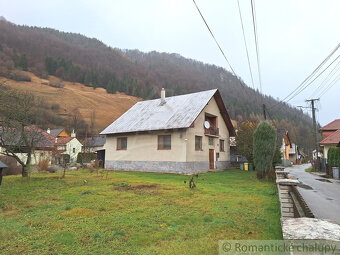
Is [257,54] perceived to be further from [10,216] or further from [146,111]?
[146,111]

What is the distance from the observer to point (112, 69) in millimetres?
110562

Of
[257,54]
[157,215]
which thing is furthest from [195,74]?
[157,215]

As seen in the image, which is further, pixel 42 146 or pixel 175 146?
pixel 42 146

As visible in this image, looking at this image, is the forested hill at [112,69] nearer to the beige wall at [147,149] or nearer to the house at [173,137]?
the house at [173,137]

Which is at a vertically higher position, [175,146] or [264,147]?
[175,146]

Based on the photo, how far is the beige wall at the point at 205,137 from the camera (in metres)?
20.0

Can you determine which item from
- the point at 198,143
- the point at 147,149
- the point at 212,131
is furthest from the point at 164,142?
the point at 212,131

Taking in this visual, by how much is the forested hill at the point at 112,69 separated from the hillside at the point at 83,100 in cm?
Answer: 589

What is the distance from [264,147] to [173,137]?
8190 mm

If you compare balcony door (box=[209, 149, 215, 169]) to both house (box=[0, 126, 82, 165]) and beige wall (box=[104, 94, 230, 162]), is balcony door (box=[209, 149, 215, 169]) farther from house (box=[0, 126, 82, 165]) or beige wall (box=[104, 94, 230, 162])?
house (box=[0, 126, 82, 165])

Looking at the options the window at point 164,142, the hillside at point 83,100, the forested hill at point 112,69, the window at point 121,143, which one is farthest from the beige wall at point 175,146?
the forested hill at point 112,69

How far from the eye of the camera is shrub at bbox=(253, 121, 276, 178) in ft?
47.1

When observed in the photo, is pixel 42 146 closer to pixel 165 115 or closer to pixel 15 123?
pixel 15 123

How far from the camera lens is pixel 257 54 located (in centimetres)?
1156
